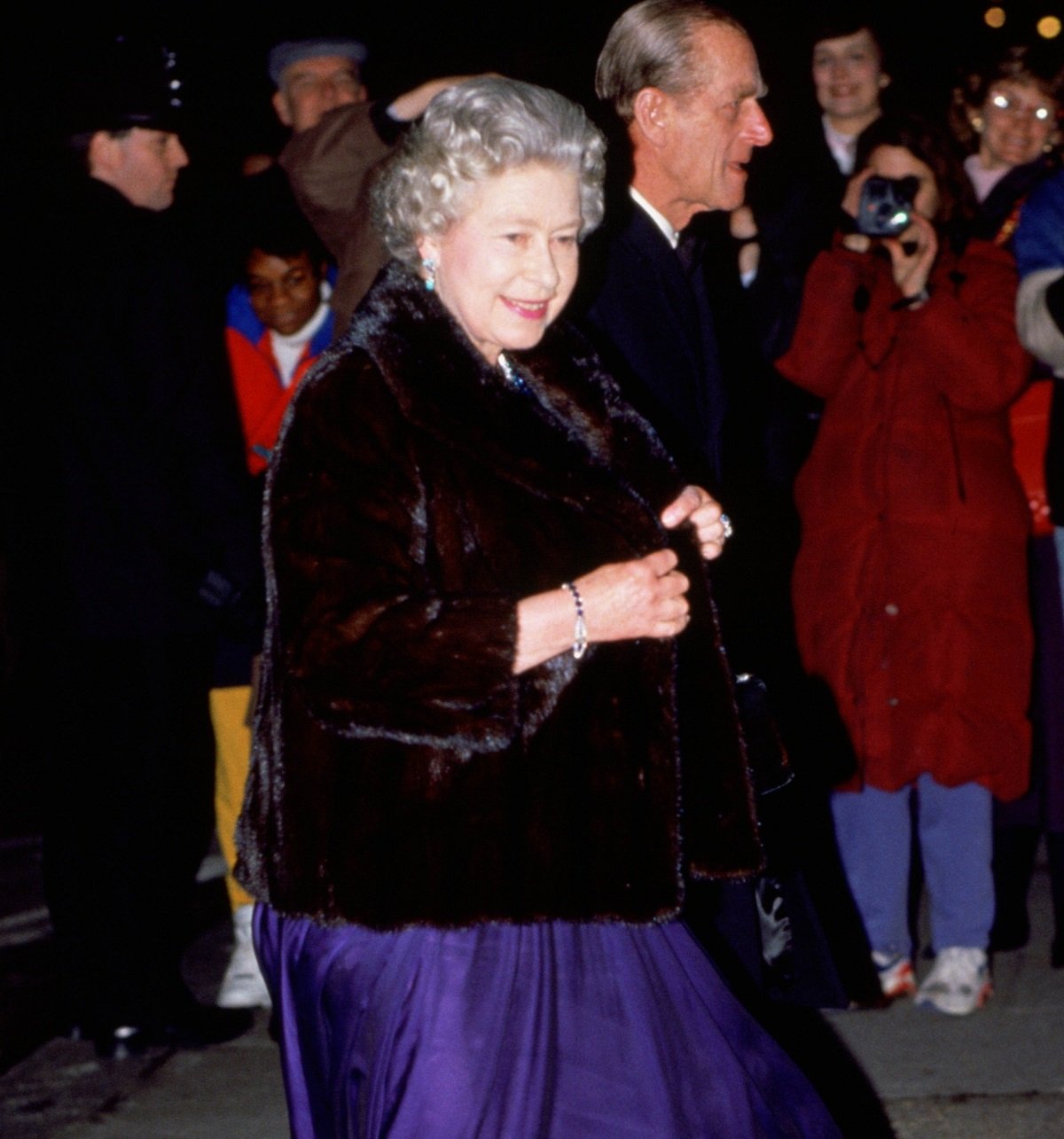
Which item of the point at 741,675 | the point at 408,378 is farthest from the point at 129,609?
the point at 408,378

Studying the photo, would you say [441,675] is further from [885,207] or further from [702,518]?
[885,207]

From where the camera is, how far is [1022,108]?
5777mm

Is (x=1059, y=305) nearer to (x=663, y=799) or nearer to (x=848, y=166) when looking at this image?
(x=848, y=166)

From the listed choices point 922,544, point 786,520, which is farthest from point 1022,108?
point 922,544

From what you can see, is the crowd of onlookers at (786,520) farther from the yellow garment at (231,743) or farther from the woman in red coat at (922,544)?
the yellow garment at (231,743)

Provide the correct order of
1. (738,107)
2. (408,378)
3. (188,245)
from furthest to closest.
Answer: (188,245)
(738,107)
(408,378)

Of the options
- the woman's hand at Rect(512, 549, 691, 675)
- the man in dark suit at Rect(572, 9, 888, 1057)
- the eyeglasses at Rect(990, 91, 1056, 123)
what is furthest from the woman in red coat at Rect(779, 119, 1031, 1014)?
the woman's hand at Rect(512, 549, 691, 675)

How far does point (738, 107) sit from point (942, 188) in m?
1.38

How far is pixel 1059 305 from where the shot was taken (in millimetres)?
4598

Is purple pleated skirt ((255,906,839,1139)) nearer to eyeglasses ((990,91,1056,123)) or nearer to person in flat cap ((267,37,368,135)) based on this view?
eyeglasses ((990,91,1056,123))

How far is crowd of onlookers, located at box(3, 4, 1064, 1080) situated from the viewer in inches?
186

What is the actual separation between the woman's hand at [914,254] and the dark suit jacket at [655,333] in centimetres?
140

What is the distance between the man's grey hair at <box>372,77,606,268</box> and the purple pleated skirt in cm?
100

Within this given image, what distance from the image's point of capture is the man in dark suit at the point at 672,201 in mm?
3641
